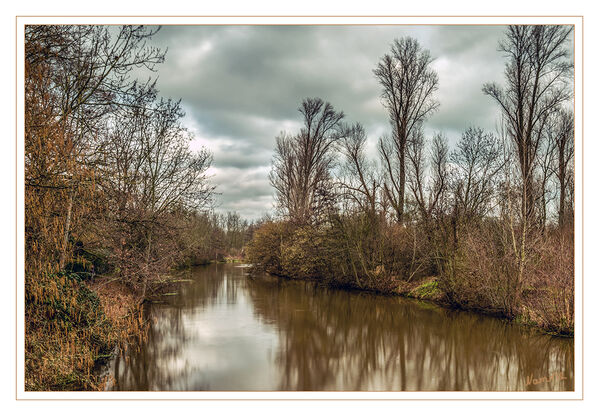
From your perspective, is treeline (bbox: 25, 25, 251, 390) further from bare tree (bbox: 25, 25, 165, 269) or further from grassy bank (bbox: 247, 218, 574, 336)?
grassy bank (bbox: 247, 218, 574, 336)

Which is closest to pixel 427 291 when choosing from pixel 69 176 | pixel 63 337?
pixel 63 337

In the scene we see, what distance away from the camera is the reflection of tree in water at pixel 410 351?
6590mm

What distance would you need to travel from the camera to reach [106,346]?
26.3ft

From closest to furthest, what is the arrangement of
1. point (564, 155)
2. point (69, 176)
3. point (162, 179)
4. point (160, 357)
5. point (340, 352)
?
point (69, 176) → point (160, 357) → point (340, 352) → point (162, 179) → point (564, 155)

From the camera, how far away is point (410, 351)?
853cm

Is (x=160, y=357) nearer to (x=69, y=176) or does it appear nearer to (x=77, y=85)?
(x=69, y=176)

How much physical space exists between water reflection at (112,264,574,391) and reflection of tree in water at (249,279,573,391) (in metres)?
0.02

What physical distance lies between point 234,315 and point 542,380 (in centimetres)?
899

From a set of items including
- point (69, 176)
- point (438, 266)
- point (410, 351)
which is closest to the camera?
point (69, 176)

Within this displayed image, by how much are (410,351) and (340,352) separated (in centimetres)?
158

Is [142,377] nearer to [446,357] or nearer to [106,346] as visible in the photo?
[106,346]

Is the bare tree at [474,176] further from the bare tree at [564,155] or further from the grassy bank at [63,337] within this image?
the grassy bank at [63,337]

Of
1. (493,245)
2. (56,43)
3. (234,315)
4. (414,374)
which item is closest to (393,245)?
(493,245)
